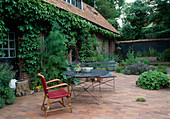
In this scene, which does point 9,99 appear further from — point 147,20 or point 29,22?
point 147,20

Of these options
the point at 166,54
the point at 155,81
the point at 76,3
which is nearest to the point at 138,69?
the point at 155,81

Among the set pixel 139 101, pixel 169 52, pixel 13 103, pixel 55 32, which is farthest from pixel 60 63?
pixel 169 52

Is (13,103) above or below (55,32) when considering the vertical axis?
below

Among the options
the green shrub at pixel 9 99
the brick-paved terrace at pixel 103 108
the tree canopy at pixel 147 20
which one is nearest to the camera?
the brick-paved terrace at pixel 103 108

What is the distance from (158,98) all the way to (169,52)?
1002 centimetres

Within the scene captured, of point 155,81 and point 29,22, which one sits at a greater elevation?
point 29,22

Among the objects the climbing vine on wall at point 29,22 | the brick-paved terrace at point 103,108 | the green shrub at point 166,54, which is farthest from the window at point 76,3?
the green shrub at point 166,54

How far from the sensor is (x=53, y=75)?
5363 millimetres

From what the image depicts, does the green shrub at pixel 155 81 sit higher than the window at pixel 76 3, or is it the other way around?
the window at pixel 76 3

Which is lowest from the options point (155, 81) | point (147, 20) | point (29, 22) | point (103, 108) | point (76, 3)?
point (103, 108)

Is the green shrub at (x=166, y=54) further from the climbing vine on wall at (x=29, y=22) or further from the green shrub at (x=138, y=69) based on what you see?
the climbing vine on wall at (x=29, y=22)

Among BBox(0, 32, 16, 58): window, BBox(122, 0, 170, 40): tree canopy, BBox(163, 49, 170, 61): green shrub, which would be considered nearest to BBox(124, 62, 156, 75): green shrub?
BBox(163, 49, 170, 61): green shrub

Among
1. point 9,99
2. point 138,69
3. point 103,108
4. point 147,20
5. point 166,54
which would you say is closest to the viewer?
point 103,108

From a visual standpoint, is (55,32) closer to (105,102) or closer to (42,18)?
(42,18)
